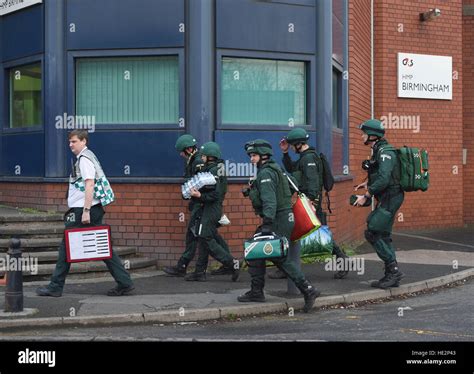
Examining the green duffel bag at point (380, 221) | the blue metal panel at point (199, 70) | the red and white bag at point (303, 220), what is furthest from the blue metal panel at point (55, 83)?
the green duffel bag at point (380, 221)

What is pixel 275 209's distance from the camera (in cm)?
902

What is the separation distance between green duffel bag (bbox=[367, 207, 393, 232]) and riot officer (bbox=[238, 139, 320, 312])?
136 centimetres

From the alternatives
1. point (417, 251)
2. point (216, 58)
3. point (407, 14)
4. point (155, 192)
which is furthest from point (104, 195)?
point (407, 14)

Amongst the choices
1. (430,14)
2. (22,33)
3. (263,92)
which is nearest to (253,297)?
(263,92)

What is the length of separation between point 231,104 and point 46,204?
3.25 meters

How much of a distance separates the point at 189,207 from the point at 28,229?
249 centimetres

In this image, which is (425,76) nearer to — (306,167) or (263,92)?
(263,92)

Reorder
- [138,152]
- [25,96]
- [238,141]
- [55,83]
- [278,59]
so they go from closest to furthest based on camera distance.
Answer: [138,152] < [238,141] < [55,83] < [278,59] < [25,96]

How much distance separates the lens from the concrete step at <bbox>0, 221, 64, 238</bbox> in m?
11.8

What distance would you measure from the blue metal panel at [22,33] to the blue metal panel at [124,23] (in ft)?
2.02

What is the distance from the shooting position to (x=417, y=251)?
14.7 metres

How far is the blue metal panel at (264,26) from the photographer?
40.8 feet
